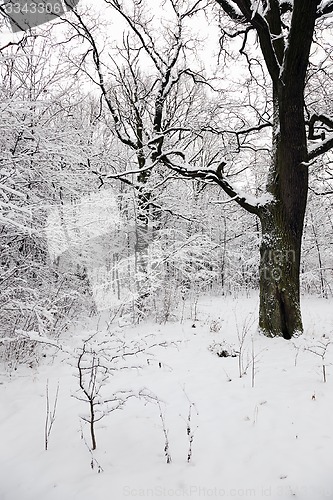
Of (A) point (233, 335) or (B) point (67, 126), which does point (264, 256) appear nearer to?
(A) point (233, 335)

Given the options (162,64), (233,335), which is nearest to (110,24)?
(162,64)

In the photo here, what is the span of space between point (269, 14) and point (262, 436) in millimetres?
7361

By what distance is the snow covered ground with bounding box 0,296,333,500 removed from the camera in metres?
2.19

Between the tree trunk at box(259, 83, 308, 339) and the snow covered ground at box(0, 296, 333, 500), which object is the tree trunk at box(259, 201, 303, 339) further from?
the snow covered ground at box(0, 296, 333, 500)

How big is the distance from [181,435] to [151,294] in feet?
19.4

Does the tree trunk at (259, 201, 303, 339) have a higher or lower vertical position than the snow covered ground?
higher

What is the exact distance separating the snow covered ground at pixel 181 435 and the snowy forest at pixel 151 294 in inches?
0.6

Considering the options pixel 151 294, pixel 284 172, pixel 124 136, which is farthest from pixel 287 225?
pixel 124 136

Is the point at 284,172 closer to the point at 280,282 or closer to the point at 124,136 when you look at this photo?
the point at 280,282

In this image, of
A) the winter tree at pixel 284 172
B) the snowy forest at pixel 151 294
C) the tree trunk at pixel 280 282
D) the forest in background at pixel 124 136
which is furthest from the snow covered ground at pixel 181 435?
the forest in background at pixel 124 136

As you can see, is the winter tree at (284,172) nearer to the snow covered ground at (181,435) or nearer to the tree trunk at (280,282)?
the tree trunk at (280,282)

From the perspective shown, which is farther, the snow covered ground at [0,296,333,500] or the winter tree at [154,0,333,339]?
the winter tree at [154,0,333,339]

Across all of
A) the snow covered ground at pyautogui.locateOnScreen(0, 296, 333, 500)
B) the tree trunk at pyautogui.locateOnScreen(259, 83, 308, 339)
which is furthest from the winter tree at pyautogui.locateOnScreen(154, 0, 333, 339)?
the snow covered ground at pyautogui.locateOnScreen(0, 296, 333, 500)

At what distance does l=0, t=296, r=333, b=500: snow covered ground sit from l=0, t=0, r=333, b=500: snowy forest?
2cm
